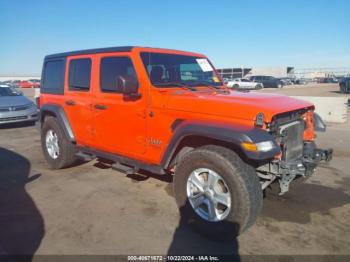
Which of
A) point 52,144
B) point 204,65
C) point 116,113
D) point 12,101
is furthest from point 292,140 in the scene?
point 12,101

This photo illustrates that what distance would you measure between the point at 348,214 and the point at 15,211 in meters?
4.24

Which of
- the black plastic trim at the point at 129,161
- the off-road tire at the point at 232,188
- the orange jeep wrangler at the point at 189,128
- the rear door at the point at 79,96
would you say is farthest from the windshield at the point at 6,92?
the off-road tire at the point at 232,188

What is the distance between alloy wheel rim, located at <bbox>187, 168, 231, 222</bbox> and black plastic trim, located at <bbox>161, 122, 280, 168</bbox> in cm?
40

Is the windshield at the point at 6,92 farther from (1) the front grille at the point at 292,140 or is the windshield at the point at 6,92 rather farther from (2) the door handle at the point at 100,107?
(1) the front grille at the point at 292,140

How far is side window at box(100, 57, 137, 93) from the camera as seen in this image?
4.19 metres

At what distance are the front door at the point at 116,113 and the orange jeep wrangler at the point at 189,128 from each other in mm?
14

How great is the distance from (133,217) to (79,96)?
2246 mm

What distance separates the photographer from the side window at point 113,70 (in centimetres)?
419

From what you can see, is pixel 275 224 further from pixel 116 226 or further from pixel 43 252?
pixel 43 252

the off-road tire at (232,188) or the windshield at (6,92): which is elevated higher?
the windshield at (6,92)

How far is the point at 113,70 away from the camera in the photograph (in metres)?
4.40

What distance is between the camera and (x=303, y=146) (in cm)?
396

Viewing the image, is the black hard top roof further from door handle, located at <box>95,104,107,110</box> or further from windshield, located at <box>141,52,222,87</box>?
door handle, located at <box>95,104,107,110</box>

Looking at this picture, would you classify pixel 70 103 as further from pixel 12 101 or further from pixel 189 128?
pixel 12 101
